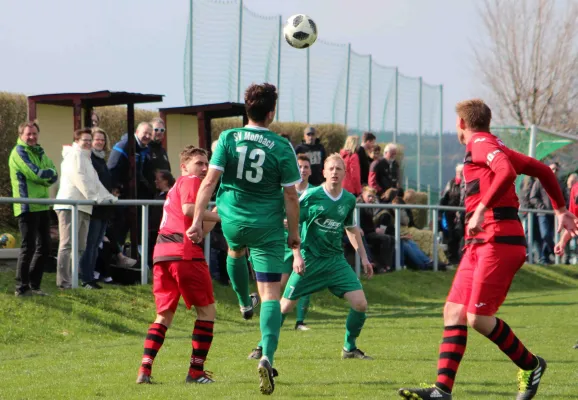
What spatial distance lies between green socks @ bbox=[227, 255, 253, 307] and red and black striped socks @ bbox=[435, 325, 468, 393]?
2302 millimetres

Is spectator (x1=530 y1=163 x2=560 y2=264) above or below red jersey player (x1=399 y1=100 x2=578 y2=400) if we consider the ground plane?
below

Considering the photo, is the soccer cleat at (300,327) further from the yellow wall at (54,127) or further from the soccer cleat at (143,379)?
the yellow wall at (54,127)

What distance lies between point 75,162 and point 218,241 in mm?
2517

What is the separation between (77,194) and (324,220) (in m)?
3.94

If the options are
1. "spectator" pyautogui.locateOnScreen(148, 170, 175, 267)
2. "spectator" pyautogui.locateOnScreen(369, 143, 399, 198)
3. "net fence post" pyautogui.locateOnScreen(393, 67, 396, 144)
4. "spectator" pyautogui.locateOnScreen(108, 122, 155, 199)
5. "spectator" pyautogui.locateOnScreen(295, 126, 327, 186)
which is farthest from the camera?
"net fence post" pyautogui.locateOnScreen(393, 67, 396, 144)

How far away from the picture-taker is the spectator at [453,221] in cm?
1950

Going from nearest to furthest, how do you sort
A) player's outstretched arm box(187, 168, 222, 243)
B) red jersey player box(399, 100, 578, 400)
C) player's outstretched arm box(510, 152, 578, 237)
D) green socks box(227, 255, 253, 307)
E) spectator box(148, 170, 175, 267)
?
red jersey player box(399, 100, 578, 400), player's outstretched arm box(510, 152, 578, 237), player's outstretched arm box(187, 168, 222, 243), green socks box(227, 255, 253, 307), spectator box(148, 170, 175, 267)

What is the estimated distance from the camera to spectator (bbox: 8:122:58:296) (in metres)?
11.6

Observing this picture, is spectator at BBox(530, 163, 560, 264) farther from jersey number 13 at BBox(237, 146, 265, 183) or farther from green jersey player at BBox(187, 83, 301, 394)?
jersey number 13 at BBox(237, 146, 265, 183)

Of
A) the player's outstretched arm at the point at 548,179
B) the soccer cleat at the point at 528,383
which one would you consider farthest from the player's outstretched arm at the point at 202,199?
the soccer cleat at the point at 528,383

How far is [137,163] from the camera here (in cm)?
1415

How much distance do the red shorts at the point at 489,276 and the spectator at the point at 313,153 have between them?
9.80 m

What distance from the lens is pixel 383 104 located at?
27.5 metres

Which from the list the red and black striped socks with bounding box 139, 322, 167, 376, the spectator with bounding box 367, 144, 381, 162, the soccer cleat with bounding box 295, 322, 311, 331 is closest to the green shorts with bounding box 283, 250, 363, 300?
the red and black striped socks with bounding box 139, 322, 167, 376
